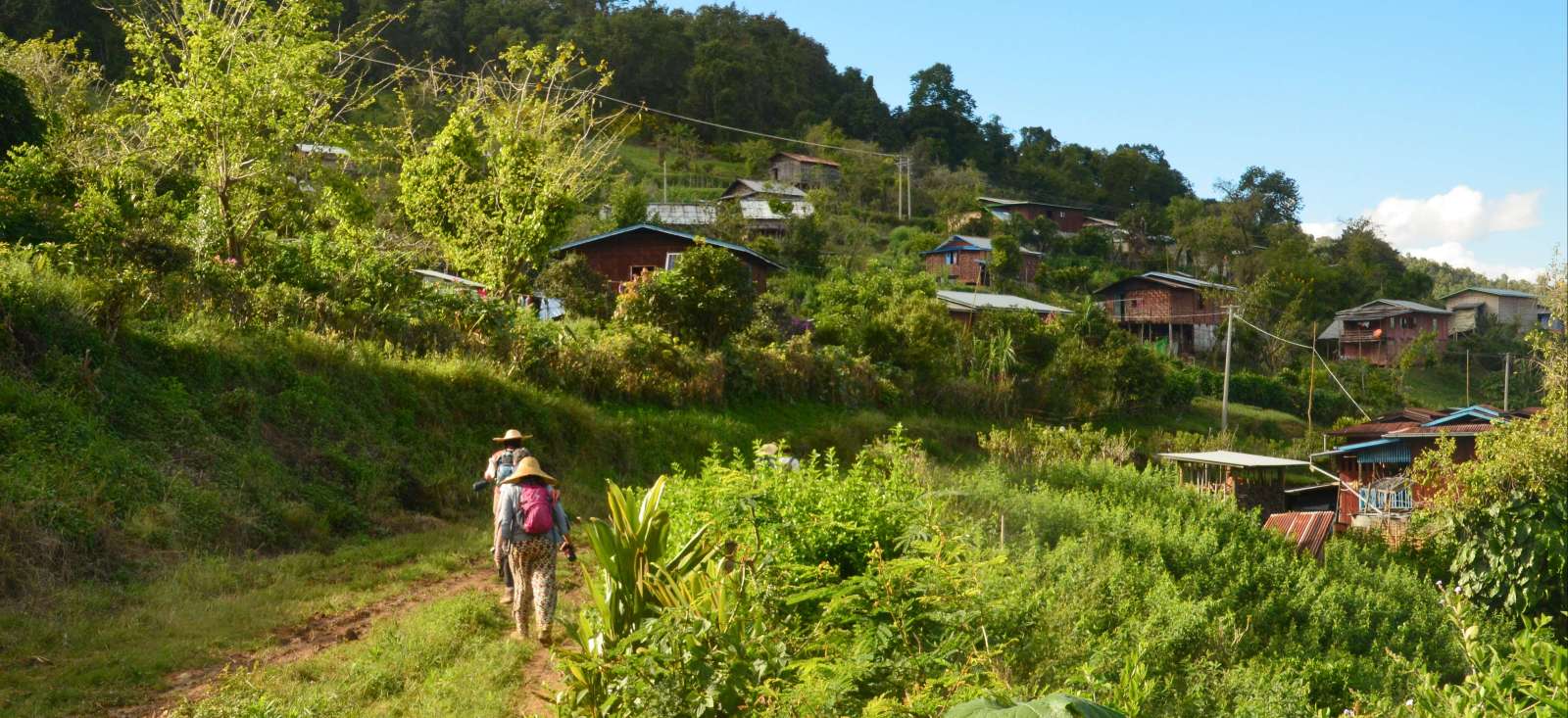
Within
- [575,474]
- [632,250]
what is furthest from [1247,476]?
[632,250]

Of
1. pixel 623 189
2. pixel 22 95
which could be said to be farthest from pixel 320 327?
pixel 623 189

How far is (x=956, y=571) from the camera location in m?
5.57

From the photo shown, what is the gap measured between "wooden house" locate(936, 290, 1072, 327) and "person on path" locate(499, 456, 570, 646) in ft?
80.2

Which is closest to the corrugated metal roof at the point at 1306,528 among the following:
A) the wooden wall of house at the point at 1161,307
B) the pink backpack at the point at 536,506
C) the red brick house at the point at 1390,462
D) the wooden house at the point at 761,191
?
the red brick house at the point at 1390,462

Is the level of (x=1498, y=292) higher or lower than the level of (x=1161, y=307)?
higher

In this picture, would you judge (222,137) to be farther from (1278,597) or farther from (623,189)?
(623,189)

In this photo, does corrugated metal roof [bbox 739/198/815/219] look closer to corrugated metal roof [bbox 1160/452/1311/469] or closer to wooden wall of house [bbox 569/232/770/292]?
wooden wall of house [bbox 569/232/770/292]

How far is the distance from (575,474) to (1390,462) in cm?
1950

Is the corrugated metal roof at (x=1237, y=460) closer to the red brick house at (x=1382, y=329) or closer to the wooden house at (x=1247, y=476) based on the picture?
the wooden house at (x=1247, y=476)

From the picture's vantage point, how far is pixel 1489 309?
56.3m

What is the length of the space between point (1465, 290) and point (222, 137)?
59163 millimetres

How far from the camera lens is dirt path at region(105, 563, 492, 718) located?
674cm

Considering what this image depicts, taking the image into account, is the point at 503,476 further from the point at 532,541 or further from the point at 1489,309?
the point at 1489,309

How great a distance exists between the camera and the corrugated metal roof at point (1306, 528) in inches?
645
